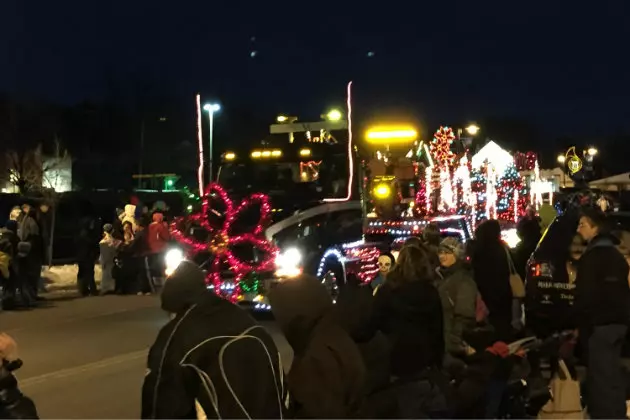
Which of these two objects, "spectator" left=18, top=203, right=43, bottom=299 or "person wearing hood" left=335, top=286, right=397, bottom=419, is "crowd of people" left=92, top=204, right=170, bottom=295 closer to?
"spectator" left=18, top=203, right=43, bottom=299

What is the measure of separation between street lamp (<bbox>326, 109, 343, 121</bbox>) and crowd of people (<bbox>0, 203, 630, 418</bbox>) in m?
5.95

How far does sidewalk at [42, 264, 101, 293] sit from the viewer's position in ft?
68.6

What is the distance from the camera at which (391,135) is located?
766 inches

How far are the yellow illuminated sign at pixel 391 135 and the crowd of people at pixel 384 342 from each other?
690 centimetres

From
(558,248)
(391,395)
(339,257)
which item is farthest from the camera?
(339,257)

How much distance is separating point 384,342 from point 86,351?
7.71 meters

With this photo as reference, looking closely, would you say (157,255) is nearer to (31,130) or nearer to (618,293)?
(618,293)

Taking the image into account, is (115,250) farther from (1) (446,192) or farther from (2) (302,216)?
(1) (446,192)

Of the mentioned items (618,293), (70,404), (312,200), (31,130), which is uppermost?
(31,130)

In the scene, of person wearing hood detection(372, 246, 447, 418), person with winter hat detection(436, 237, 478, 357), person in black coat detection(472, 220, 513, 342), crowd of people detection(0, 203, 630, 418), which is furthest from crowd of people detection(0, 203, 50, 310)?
person wearing hood detection(372, 246, 447, 418)

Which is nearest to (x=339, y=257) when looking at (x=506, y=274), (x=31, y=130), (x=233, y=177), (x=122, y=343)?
(x=233, y=177)

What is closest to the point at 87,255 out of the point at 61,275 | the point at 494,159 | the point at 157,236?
the point at 157,236

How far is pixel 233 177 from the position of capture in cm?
1602

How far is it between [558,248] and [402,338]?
18.0ft
